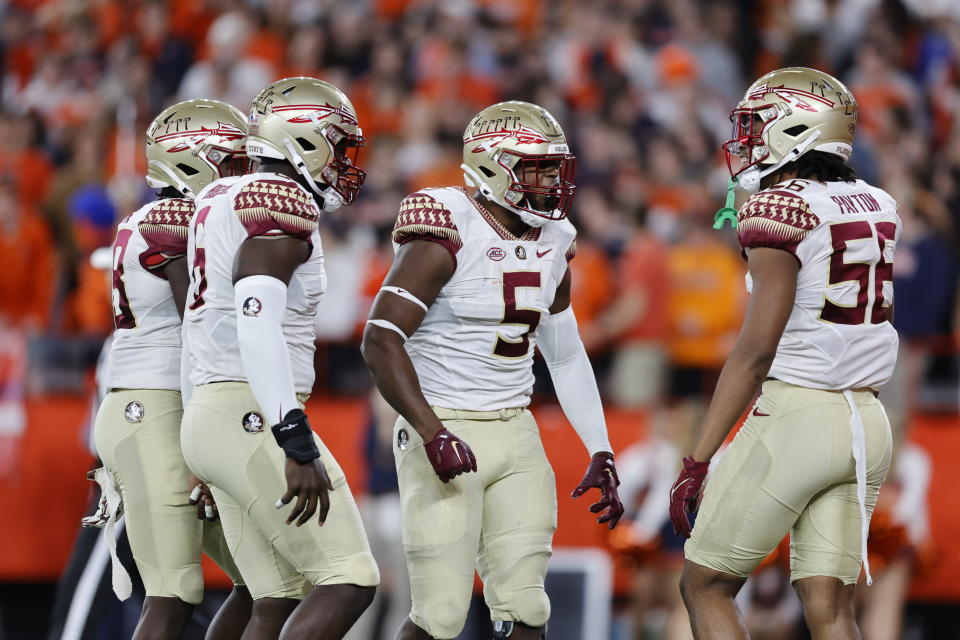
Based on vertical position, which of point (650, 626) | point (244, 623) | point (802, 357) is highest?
point (802, 357)

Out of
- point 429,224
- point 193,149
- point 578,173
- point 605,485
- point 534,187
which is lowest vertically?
point 605,485

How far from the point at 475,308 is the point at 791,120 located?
1.19 m

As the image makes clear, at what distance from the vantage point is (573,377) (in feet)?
17.6

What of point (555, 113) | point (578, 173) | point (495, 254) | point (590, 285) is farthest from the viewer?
point (555, 113)

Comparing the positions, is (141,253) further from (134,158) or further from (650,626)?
(134,158)

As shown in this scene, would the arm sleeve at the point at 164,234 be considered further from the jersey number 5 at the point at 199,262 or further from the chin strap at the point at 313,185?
the chin strap at the point at 313,185

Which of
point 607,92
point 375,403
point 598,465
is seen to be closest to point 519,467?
point 598,465

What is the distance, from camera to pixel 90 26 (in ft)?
44.5

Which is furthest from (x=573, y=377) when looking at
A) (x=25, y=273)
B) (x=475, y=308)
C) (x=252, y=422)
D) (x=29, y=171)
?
(x=29, y=171)

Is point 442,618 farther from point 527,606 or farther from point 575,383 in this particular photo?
point 575,383

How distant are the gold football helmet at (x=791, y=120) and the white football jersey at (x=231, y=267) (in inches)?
58.1

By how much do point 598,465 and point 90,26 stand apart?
31.9ft

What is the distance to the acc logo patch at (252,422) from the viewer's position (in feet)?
15.1

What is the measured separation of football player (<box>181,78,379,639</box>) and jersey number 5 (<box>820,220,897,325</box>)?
63.6 inches
